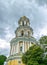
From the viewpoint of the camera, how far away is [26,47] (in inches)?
1567

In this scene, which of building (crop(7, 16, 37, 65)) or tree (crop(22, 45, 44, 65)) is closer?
tree (crop(22, 45, 44, 65))

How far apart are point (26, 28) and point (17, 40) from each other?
4118 millimetres

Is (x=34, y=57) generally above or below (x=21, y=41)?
below

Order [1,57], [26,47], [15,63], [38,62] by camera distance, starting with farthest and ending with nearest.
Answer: [1,57]
[26,47]
[15,63]
[38,62]

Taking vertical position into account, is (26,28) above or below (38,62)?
above

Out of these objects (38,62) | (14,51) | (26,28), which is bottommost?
(38,62)

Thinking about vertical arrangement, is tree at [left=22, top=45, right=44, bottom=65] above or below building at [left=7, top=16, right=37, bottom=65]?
below

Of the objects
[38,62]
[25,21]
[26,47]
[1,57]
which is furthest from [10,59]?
[1,57]

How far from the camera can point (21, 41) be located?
40031 mm

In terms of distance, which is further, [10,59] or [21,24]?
[21,24]

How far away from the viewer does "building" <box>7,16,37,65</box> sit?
123ft

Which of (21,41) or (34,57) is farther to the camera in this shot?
(21,41)

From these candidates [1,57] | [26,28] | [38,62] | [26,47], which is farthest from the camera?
[1,57]

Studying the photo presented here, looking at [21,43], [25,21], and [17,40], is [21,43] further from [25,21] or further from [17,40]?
[25,21]
